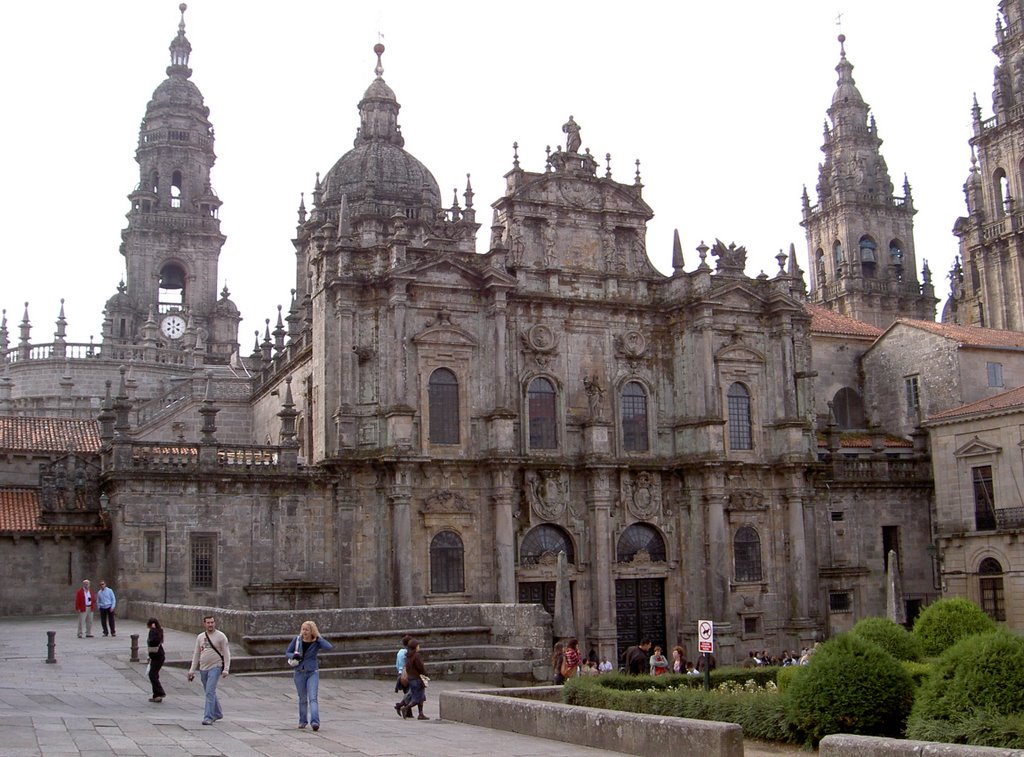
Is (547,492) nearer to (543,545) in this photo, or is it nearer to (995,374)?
(543,545)

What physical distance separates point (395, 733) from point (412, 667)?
2.04m

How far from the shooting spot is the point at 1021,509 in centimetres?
3875

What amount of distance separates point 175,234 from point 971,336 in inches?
1835

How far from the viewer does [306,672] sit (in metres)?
17.0

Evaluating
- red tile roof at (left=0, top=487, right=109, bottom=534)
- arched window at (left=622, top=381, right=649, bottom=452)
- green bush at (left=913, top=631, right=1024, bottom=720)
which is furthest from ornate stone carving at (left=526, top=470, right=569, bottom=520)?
green bush at (left=913, top=631, right=1024, bottom=720)

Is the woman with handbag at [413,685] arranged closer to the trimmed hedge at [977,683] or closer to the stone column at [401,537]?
the trimmed hedge at [977,683]

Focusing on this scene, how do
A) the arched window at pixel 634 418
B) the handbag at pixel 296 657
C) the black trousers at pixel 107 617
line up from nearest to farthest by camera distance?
the handbag at pixel 296 657 < the black trousers at pixel 107 617 < the arched window at pixel 634 418

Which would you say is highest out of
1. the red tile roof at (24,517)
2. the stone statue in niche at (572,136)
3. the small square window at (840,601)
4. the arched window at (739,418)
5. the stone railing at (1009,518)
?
the stone statue in niche at (572,136)

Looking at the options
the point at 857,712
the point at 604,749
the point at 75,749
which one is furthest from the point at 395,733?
the point at 857,712

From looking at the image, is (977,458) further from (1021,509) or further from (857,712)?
(857,712)

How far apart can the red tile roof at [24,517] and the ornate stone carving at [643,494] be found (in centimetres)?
1644

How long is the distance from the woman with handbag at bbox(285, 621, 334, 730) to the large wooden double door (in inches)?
864

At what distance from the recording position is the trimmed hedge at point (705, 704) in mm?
15828

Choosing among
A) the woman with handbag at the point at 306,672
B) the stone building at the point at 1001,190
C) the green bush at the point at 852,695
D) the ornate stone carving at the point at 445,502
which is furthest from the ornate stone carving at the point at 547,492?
the stone building at the point at 1001,190
